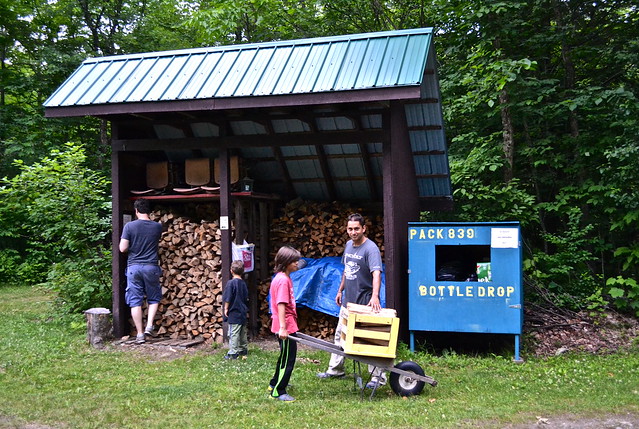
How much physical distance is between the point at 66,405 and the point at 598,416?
492 cm

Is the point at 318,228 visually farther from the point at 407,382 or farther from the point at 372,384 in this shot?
the point at 407,382

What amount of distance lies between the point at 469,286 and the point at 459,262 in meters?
1.27

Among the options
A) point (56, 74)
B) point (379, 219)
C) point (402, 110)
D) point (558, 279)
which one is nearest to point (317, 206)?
point (379, 219)

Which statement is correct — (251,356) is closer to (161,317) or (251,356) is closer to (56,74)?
(161,317)

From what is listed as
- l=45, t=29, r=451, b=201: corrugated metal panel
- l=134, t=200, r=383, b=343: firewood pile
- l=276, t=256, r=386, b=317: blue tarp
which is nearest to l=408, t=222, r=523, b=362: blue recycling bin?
l=276, t=256, r=386, b=317: blue tarp

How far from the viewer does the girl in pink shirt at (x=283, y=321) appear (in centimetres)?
561

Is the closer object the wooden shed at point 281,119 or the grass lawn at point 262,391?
the grass lawn at point 262,391

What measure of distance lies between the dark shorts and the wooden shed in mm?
364

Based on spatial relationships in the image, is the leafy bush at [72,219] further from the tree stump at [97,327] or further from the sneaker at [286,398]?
the sneaker at [286,398]

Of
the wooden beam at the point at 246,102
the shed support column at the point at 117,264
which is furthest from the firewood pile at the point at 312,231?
the wooden beam at the point at 246,102

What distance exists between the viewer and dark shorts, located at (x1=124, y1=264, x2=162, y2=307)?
8.33m

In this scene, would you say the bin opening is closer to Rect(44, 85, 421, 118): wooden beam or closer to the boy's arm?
Rect(44, 85, 421, 118): wooden beam

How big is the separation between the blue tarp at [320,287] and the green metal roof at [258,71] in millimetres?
3096

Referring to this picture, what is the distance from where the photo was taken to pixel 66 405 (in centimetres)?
544
